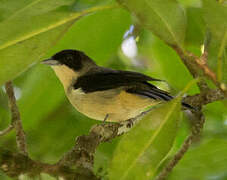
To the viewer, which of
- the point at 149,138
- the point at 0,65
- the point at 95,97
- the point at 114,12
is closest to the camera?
the point at 0,65

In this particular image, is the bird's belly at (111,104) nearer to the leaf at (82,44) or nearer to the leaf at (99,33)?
the leaf at (82,44)

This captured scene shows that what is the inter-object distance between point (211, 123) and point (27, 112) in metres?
1.61

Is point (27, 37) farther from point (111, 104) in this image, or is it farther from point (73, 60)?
point (73, 60)

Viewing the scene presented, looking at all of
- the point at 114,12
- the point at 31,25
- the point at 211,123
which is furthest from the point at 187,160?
the point at 31,25

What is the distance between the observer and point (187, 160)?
114 inches

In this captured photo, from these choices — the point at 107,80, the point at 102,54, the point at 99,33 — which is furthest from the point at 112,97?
the point at 99,33

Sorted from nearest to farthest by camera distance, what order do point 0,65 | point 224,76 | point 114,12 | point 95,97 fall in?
point 0,65 → point 224,76 → point 114,12 → point 95,97

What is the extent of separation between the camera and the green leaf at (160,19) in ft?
5.41

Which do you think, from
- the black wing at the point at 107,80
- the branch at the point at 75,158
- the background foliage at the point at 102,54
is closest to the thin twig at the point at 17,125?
the branch at the point at 75,158

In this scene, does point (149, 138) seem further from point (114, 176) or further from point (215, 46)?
point (215, 46)

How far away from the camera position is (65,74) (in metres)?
4.20

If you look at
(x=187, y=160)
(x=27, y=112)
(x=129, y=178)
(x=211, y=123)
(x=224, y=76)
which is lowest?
(x=211, y=123)

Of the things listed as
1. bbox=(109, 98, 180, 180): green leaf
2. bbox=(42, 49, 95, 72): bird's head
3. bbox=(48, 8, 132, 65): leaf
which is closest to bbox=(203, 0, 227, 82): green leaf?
bbox=(109, 98, 180, 180): green leaf

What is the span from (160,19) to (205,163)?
4.67 feet
